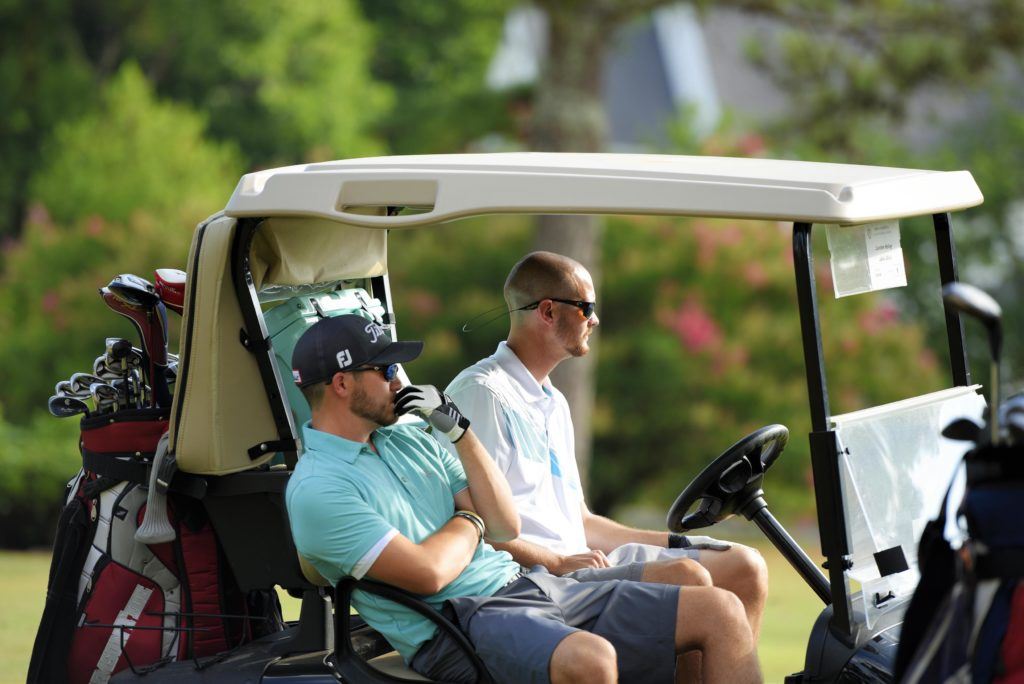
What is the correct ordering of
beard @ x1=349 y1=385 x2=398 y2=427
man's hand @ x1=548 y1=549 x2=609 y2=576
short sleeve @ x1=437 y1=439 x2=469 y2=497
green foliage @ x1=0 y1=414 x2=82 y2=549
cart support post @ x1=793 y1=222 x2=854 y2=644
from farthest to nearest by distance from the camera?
green foliage @ x1=0 y1=414 x2=82 y2=549 → man's hand @ x1=548 y1=549 x2=609 y2=576 → short sleeve @ x1=437 y1=439 x2=469 y2=497 → beard @ x1=349 y1=385 x2=398 y2=427 → cart support post @ x1=793 y1=222 x2=854 y2=644

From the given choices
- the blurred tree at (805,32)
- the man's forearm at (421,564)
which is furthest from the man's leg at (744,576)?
the blurred tree at (805,32)

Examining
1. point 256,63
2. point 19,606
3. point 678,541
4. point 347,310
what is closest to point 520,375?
point 347,310

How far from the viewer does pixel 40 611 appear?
643 centimetres

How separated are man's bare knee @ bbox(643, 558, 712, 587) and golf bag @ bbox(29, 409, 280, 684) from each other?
969 millimetres

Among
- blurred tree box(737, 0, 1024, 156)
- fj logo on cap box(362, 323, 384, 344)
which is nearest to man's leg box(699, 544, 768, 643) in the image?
fj logo on cap box(362, 323, 384, 344)

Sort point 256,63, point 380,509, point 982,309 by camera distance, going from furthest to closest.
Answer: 1. point 256,63
2. point 380,509
3. point 982,309

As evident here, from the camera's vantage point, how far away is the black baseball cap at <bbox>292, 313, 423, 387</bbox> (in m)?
3.18

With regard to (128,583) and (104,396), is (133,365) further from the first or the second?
(128,583)

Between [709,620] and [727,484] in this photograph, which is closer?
[709,620]

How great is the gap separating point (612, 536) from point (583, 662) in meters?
1.09

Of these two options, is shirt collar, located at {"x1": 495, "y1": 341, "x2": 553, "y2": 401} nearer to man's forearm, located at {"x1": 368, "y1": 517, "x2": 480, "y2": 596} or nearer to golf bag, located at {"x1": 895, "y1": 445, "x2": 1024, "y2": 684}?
man's forearm, located at {"x1": 368, "y1": 517, "x2": 480, "y2": 596}

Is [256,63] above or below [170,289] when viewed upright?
above

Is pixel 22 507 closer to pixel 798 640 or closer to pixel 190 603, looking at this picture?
pixel 798 640

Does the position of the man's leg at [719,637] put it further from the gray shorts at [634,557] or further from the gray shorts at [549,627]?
the gray shorts at [634,557]
